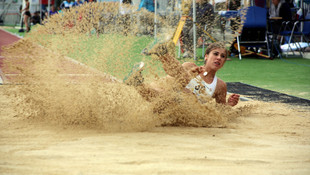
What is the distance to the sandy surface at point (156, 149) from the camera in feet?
8.26

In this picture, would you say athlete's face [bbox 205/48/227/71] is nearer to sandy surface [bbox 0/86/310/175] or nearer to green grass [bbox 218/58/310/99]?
sandy surface [bbox 0/86/310/175]

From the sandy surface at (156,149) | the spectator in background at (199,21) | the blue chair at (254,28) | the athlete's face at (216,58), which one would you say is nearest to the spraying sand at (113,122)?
the sandy surface at (156,149)

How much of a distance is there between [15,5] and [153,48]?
1258 inches

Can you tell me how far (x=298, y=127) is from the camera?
3.98 metres

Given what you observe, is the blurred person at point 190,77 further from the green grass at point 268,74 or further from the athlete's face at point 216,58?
the green grass at point 268,74

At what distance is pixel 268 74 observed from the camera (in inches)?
354

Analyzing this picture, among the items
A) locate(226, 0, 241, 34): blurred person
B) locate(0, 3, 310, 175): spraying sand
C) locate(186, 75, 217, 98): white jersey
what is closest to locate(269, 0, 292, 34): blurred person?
locate(226, 0, 241, 34): blurred person

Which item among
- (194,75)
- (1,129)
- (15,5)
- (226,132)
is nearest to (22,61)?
(1,129)

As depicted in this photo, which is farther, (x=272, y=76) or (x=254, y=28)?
(x=254, y=28)

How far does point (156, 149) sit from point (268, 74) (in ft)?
21.6

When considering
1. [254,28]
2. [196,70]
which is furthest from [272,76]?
[196,70]

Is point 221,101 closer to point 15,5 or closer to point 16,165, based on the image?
point 16,165

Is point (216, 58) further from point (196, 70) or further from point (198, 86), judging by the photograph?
point (198, 86)

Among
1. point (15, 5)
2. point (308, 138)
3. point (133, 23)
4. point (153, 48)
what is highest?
point (15, 5)
